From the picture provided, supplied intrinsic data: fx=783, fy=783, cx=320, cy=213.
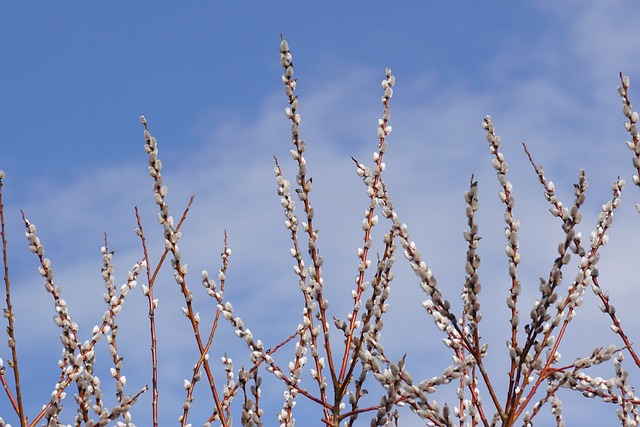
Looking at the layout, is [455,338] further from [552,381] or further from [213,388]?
[213,388]

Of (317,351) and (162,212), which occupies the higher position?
(162,212)

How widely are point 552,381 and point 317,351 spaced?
3.83ft

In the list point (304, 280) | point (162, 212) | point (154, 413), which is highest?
point (162, 212)

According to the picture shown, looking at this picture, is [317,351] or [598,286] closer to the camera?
[317,351]

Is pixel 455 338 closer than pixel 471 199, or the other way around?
pixel 471 199

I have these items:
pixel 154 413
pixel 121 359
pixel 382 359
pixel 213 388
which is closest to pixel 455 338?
pixel 382 359

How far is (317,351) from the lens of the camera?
159 inches

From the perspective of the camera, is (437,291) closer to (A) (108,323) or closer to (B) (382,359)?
(B) (382,359)

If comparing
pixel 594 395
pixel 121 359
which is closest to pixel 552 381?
pixel 594 395

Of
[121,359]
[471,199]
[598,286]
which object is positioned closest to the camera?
[471,199]

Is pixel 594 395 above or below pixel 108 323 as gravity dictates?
below

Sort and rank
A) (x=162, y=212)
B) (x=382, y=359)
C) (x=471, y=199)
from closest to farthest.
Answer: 1. (x=471, y=199)
2. (x=382, y=359)
3. (x=162, y=212)

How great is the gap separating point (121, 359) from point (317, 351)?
3.86ft

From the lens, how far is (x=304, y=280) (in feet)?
13.9
